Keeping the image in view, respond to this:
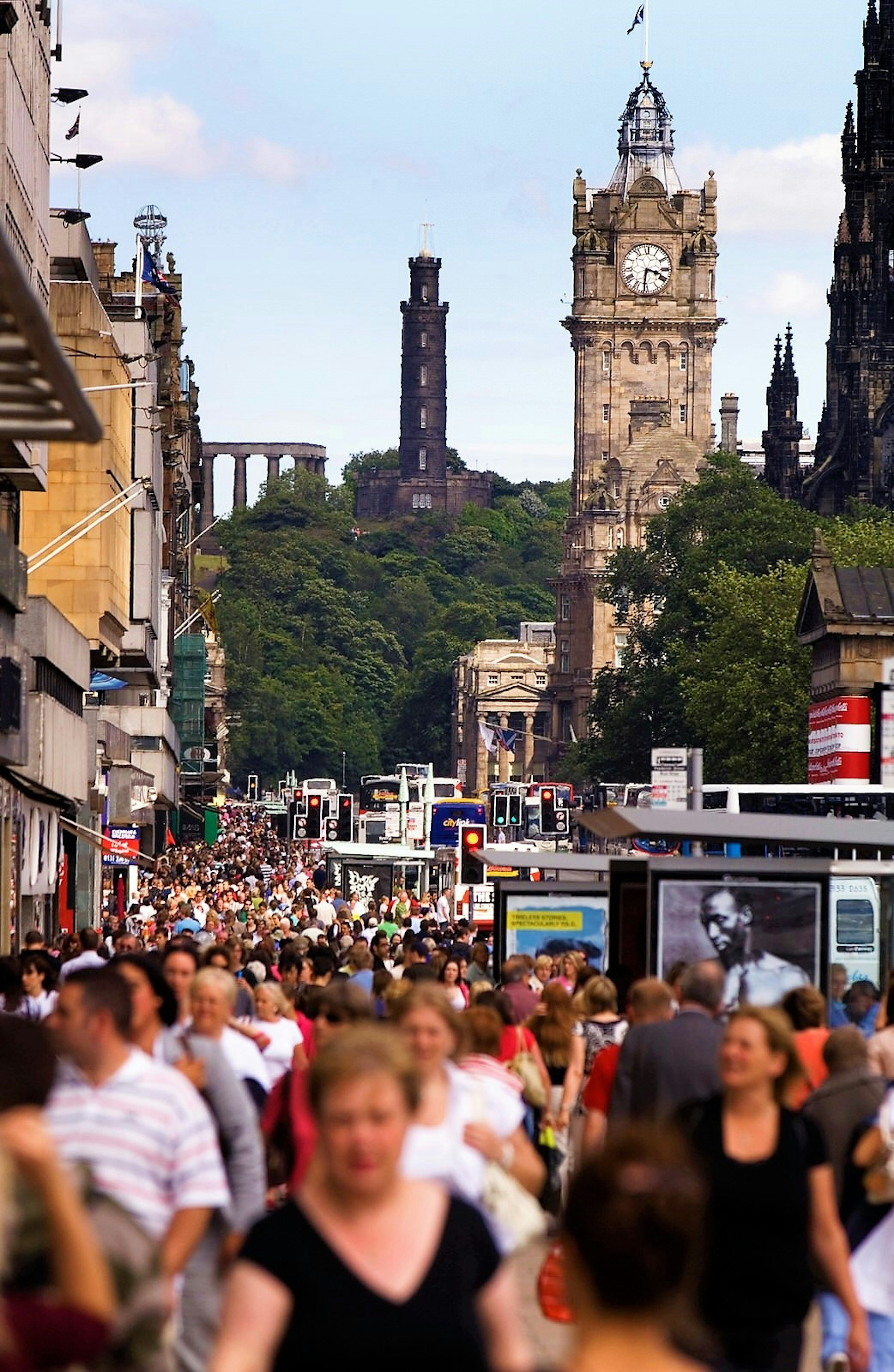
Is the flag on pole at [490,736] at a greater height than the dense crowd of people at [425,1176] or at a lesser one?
greater

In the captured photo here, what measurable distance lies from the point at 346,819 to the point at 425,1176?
61745 mm

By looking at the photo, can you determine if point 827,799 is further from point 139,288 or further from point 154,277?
point 154,277

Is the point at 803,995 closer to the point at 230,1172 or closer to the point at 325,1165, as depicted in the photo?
the point at 230,1172

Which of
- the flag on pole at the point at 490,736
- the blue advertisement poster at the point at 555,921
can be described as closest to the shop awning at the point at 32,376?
the blue advertisement poster at the point at 555,921

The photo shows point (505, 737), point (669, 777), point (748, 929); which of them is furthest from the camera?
point (505, 737)

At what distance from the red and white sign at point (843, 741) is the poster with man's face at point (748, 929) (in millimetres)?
41521

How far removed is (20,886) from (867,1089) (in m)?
28.0

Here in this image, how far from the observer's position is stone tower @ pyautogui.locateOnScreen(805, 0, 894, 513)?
113 meters

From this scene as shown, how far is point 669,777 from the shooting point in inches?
1719

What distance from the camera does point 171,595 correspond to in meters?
94.4

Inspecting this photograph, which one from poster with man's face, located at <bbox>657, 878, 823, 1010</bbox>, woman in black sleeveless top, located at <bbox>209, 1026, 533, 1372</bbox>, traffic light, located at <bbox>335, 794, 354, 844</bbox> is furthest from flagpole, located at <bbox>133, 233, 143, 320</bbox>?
woman in black sleeveless top, located at <bbox>209, 1026, 533, 1372</bbox>

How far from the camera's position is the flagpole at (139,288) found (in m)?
71.5

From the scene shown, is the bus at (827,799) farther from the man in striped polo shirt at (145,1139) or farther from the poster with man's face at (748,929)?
the man in striped polo shirt at (145,1139)

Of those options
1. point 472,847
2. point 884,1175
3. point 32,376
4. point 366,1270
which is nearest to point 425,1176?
point 366,1270
